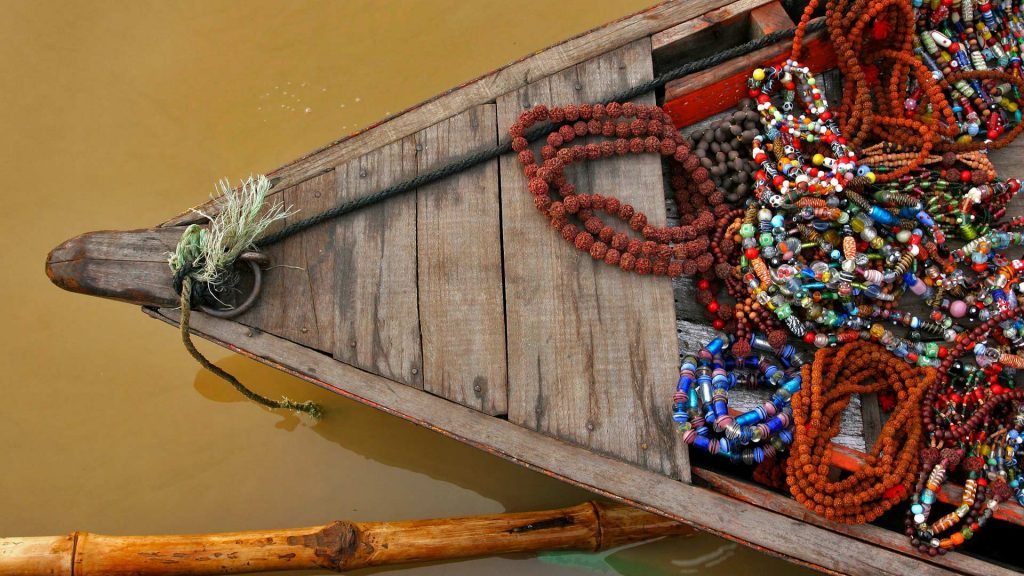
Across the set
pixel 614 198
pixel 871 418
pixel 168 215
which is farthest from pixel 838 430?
pixel 168 215

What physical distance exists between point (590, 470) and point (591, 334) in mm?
418

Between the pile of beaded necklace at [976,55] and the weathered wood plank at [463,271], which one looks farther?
the pile of beaded necklace at [976,55]

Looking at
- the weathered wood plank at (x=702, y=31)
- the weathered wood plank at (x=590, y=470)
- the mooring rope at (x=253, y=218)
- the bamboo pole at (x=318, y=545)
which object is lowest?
the bamboo pole at (x=318, y=545)

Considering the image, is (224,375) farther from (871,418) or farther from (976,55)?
(976,55)

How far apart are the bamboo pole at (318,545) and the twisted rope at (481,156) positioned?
3.57ft

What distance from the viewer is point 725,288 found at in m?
2.64

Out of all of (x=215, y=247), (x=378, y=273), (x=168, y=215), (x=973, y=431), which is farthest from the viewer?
(x=168, y=215)

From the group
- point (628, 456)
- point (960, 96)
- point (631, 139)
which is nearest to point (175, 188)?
point (631, 139)

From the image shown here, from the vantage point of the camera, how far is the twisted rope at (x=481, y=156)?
2467 mm

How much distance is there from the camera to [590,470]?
229cm

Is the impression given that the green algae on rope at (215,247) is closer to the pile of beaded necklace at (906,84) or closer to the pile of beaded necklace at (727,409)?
the pile of beaded necklace at (727,409)

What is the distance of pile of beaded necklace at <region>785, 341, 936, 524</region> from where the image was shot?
220 centimetres

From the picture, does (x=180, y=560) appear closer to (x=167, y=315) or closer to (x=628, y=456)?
(x=167, y=315)

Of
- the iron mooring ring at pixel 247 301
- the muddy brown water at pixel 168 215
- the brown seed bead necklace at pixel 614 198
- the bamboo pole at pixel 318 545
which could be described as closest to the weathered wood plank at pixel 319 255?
the iron mooring ring at pixel 247 301
